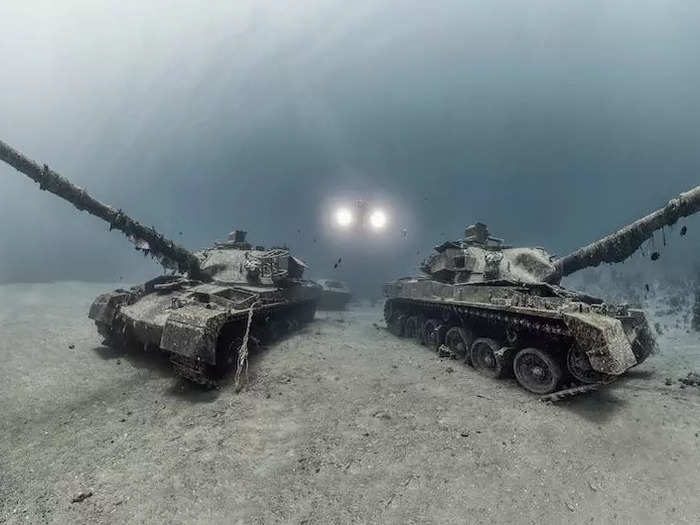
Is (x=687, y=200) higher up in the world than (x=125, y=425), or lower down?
higher up

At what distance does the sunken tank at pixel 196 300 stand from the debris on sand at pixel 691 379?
1015cm

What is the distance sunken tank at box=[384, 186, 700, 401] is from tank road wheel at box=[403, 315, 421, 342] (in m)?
0.07

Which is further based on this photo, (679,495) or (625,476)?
(625,476)

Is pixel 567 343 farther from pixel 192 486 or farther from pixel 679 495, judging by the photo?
pixel 192 486

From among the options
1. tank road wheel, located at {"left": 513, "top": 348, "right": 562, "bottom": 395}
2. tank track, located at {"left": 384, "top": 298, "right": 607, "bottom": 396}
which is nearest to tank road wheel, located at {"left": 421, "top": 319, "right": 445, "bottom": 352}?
tank track, located at {"left": 384, "top": 298, "right": 607, "bottom": 396}

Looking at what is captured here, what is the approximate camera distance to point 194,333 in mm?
7199

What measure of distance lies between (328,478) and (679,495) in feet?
14.8

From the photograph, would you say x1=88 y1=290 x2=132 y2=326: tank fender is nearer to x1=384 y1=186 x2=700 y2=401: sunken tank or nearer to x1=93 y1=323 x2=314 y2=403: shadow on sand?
x1=93 y1=323 x2=314 y2=403: shadow on sand

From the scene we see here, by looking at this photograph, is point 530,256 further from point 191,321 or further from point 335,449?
point 191,321

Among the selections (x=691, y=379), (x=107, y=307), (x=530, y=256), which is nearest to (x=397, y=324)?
(x=530, y=256)

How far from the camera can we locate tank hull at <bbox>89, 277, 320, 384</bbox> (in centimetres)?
729

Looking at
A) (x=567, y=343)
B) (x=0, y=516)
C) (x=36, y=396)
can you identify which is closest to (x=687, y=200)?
(x=567, y=343)

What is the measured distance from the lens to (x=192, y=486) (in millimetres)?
4590

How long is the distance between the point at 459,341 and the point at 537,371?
342cm
